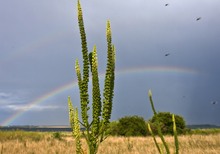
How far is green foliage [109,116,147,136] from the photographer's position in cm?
3806

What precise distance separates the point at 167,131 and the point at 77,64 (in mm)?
38137

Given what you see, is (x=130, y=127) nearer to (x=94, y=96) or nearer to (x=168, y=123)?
(x=168, y=123)

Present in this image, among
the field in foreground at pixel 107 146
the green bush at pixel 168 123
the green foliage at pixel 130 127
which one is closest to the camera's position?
the field in foreground at pixel 107 146

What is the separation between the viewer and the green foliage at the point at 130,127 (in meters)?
38.1

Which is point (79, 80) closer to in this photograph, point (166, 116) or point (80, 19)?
point (80, 19)

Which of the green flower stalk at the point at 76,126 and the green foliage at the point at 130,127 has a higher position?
the green foliage at the point at 130,127

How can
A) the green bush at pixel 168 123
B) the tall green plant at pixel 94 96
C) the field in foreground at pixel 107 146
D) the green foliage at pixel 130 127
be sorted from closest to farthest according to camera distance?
1. the tall green plant at pixel 94 96
2. the field in foreground at pixel 107 146
3. the green foliage at pixel 130 127
4. the green bush at pixel 168 123

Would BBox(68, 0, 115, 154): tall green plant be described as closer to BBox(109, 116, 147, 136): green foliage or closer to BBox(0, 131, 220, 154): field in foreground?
BBox(0, 131, 220, 154): field in foreground

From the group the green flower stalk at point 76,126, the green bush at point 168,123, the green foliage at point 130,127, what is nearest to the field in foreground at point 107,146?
the green flower stalk at point 76,126

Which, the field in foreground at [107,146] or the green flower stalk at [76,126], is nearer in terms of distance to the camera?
the green flower stalk at [76,126]

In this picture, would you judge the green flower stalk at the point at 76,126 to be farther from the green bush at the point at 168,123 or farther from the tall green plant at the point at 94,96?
the green bush at the point at 168,123

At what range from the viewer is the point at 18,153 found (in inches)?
562

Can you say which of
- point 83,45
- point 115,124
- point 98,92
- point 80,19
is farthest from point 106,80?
point 115,124

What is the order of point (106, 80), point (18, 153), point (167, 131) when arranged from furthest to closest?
point (167, 131), point (18, 153), point (106, 80)
